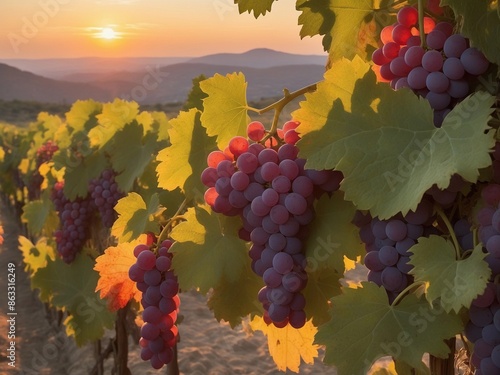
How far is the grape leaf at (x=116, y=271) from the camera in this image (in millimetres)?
1576

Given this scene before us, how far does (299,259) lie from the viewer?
1123 mm

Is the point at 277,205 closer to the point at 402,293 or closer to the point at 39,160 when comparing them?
the point at 402,293

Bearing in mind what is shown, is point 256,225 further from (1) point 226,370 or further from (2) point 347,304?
(1) point 226,370

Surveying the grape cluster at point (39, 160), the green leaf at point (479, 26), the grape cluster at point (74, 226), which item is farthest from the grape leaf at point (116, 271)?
the grape cluster at point (39, 160)

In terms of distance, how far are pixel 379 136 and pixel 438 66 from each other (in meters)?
0.15

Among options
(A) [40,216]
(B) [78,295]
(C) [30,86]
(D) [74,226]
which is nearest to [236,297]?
(B) [78,295]

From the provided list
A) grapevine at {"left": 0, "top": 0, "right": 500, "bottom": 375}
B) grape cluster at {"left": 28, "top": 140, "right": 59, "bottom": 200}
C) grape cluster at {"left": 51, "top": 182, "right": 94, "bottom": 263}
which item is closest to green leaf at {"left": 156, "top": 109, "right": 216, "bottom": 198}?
grapevine at {"left": 0, "top": 0, "right": 500, "bottom": 375}

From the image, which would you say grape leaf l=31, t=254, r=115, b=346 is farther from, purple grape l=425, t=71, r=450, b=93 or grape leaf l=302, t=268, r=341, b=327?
purple grape l=425, t=71, r=450, b=93

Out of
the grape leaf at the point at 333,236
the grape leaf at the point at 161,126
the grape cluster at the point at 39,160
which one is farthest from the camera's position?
the grape cluster at the point at 39,160

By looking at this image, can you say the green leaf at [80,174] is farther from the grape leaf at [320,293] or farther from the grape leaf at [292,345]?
the grape leaf at [320,293]

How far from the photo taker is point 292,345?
1.55 meters

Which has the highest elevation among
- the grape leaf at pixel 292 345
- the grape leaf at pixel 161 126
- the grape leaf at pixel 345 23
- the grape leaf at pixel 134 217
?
the grape leaf at pixel 345 23

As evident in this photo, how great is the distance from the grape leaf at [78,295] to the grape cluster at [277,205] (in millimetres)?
2503

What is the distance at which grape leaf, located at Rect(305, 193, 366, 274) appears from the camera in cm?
108
